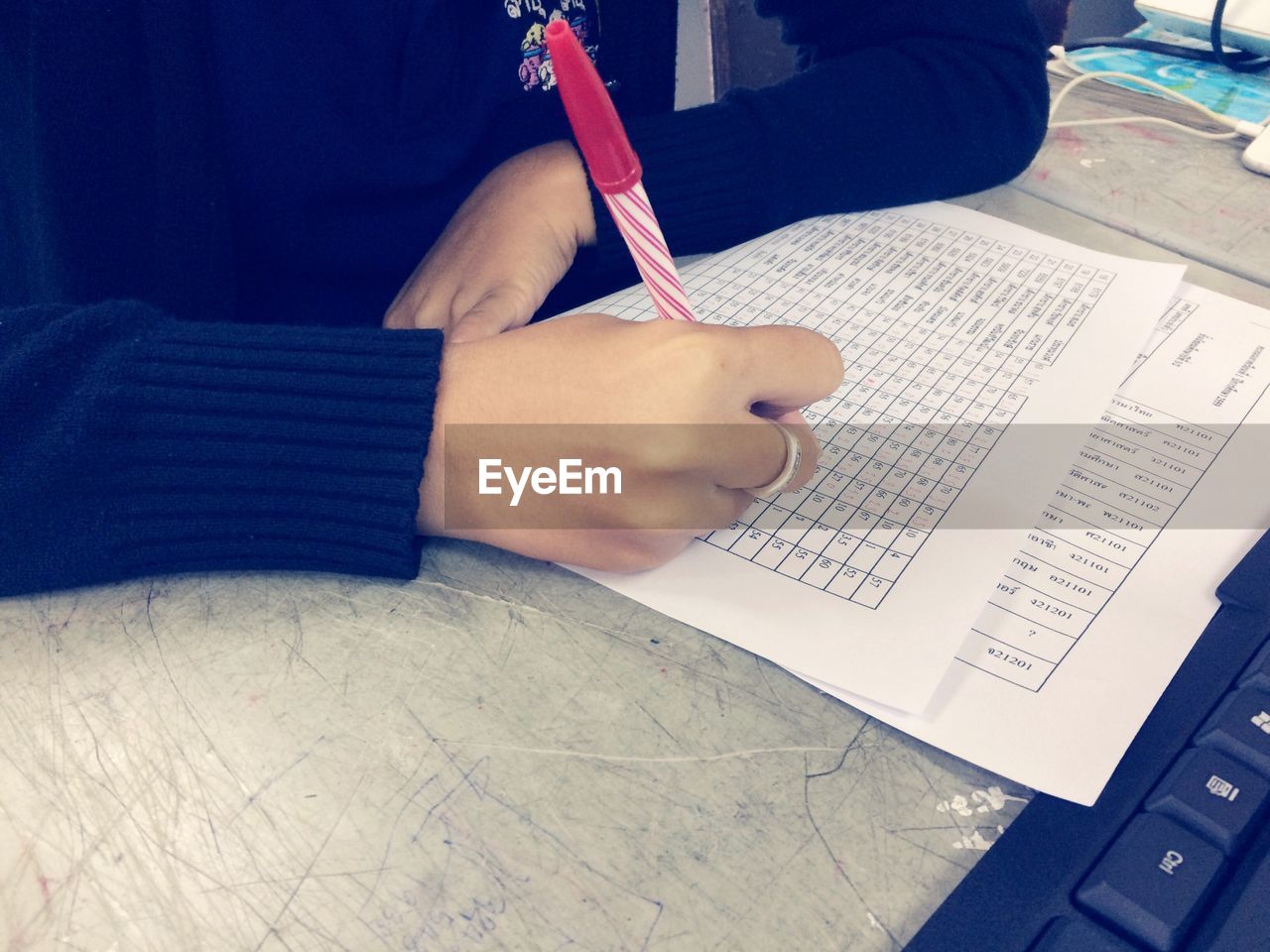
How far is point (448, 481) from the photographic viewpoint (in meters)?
0.39

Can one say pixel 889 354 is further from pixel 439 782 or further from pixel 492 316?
pixel 439 782

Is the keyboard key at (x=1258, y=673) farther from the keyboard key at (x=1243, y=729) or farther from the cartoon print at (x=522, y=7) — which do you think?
the cartoon print at (x=522, y=7)

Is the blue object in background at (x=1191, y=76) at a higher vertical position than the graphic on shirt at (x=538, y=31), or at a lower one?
lower

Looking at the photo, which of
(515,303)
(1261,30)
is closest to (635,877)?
(515,303)

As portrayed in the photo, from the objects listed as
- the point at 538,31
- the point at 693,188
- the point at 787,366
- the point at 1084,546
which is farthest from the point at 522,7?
the point at 1084,546

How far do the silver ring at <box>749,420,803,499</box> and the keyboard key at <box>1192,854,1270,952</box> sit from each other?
0.66 ft

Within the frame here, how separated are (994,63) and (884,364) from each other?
1.11 feet

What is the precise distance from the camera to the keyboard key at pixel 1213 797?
0.85 ft

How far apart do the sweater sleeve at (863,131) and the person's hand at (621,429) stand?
22 centimetres

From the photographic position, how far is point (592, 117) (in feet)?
1.27

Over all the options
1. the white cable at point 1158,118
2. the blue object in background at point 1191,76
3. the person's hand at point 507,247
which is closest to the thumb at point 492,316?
the person's hand at point 507,247

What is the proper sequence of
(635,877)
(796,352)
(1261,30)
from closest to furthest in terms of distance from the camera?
(635,877) → (796,352) → (1261,30)

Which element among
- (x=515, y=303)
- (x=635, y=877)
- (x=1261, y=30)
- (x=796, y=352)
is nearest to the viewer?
(x=635, y=877)

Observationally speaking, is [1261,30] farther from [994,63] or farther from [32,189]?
[32,189]
